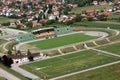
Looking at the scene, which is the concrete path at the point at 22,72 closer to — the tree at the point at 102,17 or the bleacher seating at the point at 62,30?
the bleacher seating at the point at 62,30

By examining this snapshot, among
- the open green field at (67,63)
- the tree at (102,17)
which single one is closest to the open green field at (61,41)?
the open green field at (67,63)

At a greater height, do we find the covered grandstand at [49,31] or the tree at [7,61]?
the tree at [7,61]

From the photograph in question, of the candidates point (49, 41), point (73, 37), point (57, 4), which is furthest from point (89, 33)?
point (57, 4)

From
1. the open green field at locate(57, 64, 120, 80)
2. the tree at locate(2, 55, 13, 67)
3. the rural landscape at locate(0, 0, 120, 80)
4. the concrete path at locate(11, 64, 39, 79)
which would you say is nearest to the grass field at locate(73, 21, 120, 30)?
the rural landscape at locate(0, 0, 120, 80)

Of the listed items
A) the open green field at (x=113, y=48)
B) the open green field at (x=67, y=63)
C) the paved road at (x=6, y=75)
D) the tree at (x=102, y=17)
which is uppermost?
the paved road at (x=6, y=75)

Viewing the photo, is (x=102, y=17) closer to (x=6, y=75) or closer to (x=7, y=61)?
(x=7, y=61)

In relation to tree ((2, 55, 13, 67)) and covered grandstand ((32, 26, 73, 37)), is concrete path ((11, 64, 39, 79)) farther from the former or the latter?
covered grandstand ((32, 26, 73, 37))
